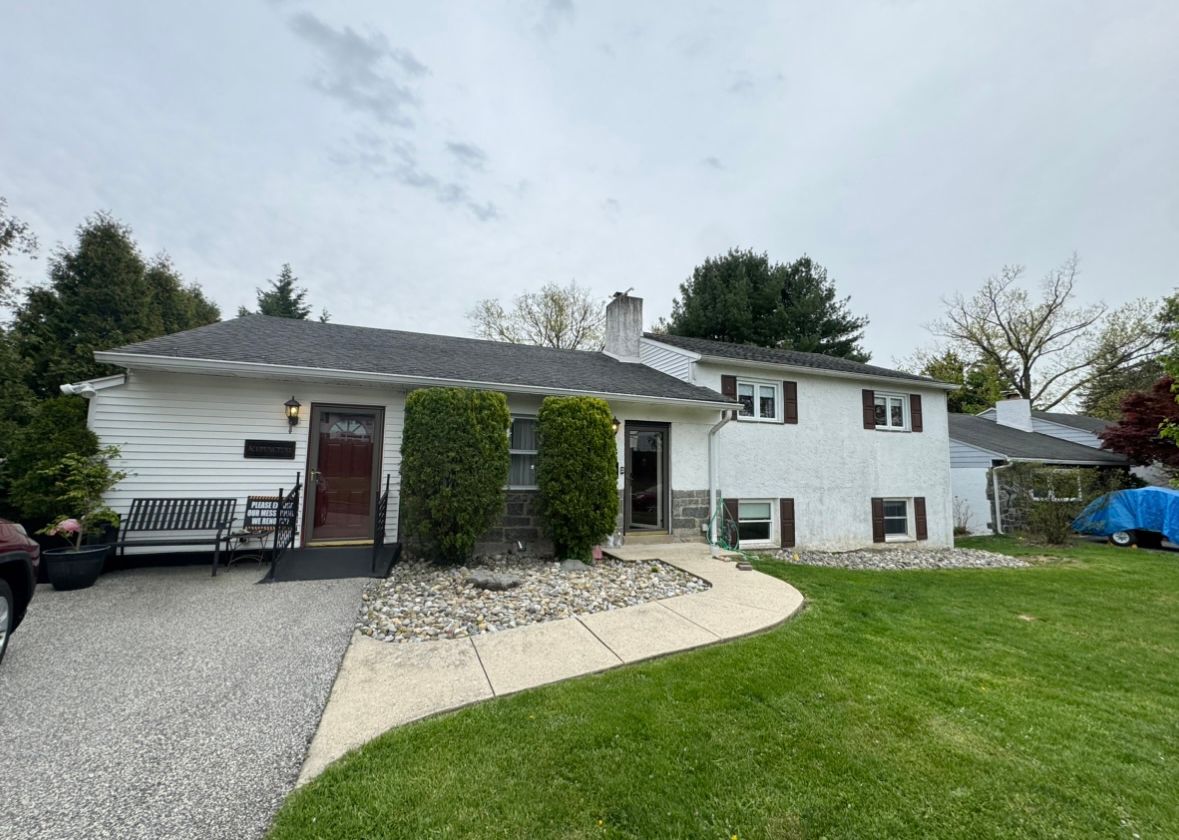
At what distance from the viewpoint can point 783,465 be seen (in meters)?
9.77

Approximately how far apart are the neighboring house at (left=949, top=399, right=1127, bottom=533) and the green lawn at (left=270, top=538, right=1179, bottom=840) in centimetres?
1247

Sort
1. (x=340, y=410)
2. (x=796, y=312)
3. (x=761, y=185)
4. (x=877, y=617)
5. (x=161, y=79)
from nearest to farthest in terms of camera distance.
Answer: (x=877, y=617) → (x=340, y=410) → (x=161, y=79) → (x=761, y=185) → (x=796, y=312)

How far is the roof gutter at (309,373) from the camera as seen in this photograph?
549 centimetres

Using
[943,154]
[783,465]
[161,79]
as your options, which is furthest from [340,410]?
[943,154]

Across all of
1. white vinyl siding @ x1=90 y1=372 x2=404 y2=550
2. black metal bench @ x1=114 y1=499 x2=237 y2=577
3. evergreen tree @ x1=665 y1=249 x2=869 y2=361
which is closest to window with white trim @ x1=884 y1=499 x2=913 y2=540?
evergreen tree @ x1=665 y1=249 x2=869 y2=361

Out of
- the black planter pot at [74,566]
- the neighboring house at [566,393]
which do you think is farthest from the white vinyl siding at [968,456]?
the black planter pot at [74,566]

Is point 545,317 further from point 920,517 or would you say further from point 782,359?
point 920,517

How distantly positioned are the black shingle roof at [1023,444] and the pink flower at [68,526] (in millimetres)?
20520

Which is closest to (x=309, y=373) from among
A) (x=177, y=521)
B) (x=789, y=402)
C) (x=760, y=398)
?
(x=177, y=521)

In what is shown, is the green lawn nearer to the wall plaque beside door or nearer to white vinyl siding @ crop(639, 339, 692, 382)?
the wall plaque beside door

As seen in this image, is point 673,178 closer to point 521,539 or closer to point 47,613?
point 521,539

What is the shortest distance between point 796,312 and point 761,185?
10.6m

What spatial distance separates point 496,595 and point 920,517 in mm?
11010

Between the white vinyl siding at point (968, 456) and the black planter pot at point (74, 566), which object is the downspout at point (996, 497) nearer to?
the white vinyl siding at point (968, 456)
